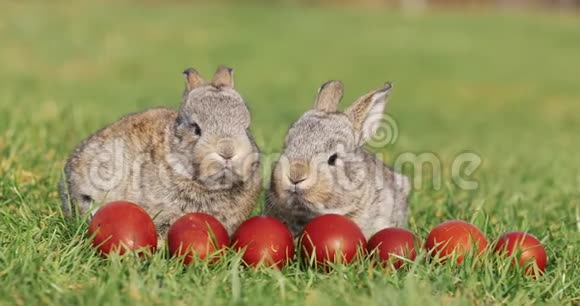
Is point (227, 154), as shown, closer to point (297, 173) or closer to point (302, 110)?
point (297, 173)

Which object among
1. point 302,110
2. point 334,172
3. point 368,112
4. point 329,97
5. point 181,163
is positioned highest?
point 329,97

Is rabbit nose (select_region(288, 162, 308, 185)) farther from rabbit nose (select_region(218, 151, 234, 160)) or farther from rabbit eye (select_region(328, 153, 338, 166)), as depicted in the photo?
rabbit nose (select_region(218, 151, 234, 160))

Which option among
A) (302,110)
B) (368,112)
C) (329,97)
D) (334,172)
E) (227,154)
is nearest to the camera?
(227,154)

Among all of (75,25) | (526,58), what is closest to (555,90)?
(526,58)

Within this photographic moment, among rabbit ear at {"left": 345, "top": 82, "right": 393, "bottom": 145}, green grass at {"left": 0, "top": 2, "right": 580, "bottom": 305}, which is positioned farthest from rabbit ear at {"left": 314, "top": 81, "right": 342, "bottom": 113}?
green grass at {"left": 0, "top": 2, "right": 580, "bottom": 305}

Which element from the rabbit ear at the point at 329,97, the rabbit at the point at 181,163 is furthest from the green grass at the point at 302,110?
the rabbit ear at the point at 329,97

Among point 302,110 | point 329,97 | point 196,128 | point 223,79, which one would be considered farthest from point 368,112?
point 302,110
